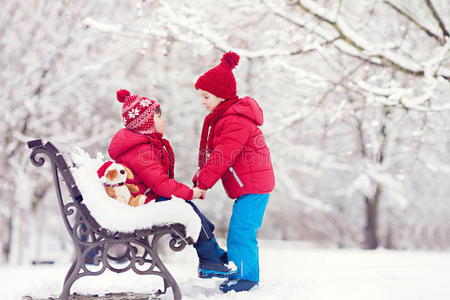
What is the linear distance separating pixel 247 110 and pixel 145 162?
32.8 inches

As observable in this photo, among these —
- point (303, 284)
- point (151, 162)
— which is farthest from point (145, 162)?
point (303, 284)

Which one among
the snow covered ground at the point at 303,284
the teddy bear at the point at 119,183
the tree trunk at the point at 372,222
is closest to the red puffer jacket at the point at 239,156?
the teddy bear at the point at 119,183

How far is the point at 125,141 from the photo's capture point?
2686 mm

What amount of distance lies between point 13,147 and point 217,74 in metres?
6.39

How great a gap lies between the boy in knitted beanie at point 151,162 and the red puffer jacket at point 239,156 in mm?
210

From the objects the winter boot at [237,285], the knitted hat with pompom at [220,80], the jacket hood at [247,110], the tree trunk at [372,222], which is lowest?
the tree trunk at [372,222]

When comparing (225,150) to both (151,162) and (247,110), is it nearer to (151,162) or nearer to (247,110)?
(247,110)

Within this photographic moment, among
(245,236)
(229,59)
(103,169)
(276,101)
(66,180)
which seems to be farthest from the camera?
(276,101)

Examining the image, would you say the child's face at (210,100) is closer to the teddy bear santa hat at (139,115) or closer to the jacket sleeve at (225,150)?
the jacket sleeve at (225,150)

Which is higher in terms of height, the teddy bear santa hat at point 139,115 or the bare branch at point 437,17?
the bare branch at point 437,17

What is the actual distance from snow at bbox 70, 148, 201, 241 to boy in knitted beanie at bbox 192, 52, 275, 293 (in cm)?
36

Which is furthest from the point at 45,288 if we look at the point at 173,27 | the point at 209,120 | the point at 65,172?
the point at 173,27

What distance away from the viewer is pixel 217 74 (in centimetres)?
296

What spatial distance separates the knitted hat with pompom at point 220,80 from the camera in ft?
9.75
